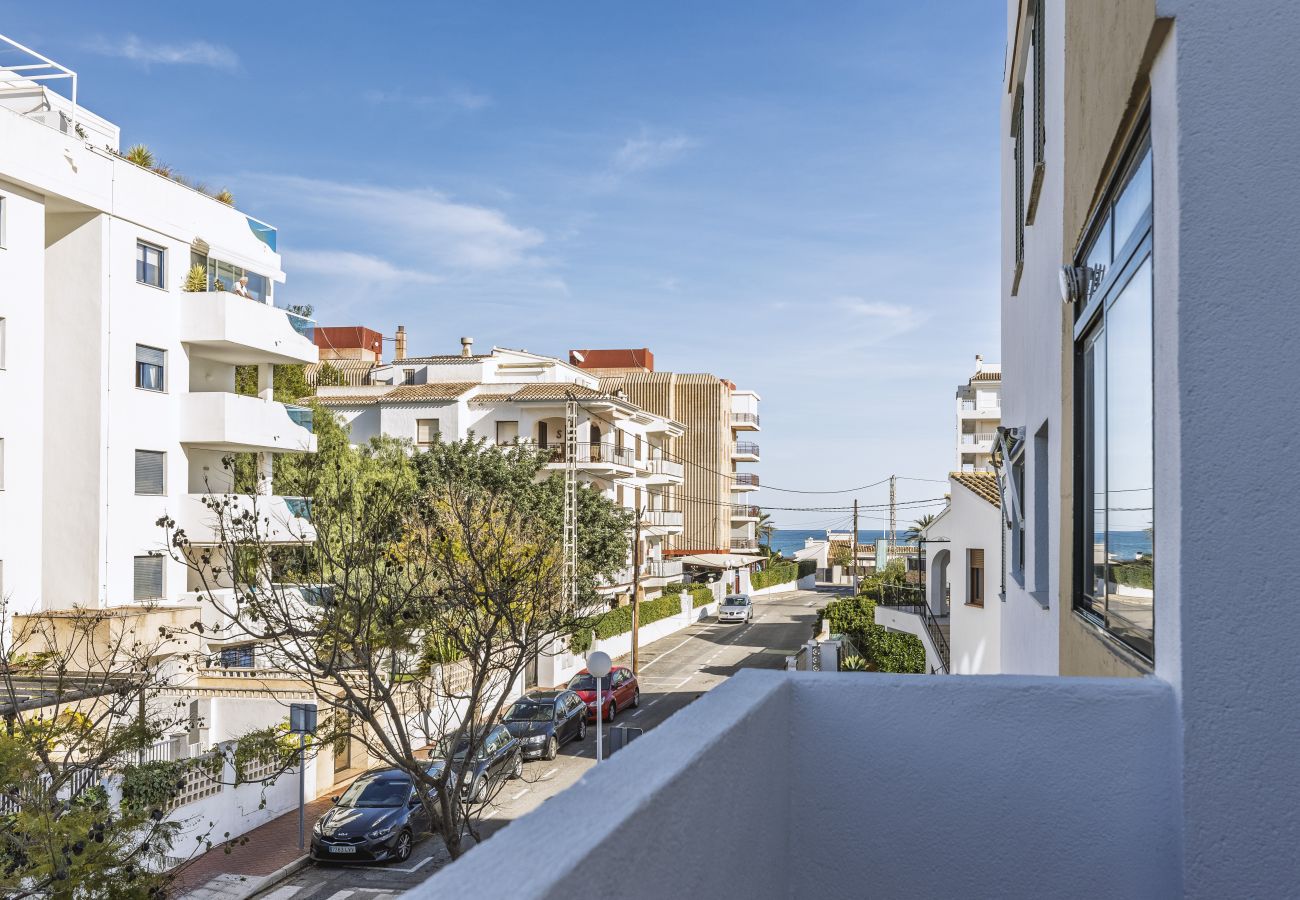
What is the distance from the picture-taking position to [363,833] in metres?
16.4

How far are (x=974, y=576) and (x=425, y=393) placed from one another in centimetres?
3082

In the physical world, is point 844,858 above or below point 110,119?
below

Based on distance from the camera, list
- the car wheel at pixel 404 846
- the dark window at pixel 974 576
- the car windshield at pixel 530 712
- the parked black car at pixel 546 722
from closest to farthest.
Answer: the car wheel at pixel 404 846
the dark window at pixel 974 576
the parked black car at pixel 546 722
the car windshield at pixel 530 712

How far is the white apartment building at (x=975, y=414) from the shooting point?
63156 millimetres

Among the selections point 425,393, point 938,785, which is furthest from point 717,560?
point 938,785

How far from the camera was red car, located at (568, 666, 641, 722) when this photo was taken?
91.1 ft

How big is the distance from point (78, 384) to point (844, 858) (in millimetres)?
23491

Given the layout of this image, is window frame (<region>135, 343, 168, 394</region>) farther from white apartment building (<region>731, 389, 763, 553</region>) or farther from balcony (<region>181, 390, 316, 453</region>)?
white apartment building (<region>731, 389, 763, 553</region>)

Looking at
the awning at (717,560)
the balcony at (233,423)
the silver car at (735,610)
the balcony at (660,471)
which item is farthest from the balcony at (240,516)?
the awning at (717,560)

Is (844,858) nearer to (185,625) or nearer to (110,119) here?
(185,625)

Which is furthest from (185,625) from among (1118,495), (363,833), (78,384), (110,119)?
(1118,495)

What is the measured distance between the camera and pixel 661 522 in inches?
2110

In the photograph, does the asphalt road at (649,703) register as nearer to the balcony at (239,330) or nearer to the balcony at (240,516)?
the balcony at (240,516)

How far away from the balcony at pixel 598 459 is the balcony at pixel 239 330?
655 inches
